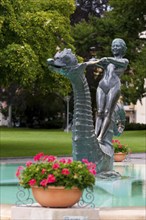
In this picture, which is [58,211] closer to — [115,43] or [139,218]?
[139,218]

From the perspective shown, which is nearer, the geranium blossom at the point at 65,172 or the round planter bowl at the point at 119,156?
the geranium blossom at the point at 65,172

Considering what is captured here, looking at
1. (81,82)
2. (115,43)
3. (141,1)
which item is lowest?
(81,82)

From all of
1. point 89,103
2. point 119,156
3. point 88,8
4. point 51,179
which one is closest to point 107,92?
point 89,103

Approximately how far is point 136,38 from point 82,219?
40158mm

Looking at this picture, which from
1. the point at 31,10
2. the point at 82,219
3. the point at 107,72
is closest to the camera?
the point at 82,219

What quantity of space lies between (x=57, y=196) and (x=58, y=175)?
0.92ft

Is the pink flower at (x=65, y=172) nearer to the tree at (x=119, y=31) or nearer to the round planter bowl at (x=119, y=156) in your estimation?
the round planter bowl at (x=119, y=156)

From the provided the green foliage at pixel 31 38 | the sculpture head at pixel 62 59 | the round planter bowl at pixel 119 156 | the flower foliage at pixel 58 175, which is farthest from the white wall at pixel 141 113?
the flower foliage at pixel 58 175

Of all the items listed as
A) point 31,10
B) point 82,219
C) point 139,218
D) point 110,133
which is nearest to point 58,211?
point 82,219

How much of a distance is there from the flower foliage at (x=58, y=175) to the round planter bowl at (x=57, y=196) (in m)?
0.06

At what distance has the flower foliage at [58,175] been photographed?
300 inches

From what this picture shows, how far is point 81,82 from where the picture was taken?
11781 mm

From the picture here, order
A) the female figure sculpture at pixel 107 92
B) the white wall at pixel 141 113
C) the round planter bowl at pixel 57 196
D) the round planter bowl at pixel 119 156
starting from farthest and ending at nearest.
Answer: the white wall at pixel 141 113
the round planter bowl at pixel 119 156
the female figure sculpture at pixel 107 92
the round planter bowl at pixel 57 196

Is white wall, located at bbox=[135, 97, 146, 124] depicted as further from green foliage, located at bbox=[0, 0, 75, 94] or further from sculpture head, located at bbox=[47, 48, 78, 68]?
sculpture head, located at bbox=[47, 48, 78, 68]
